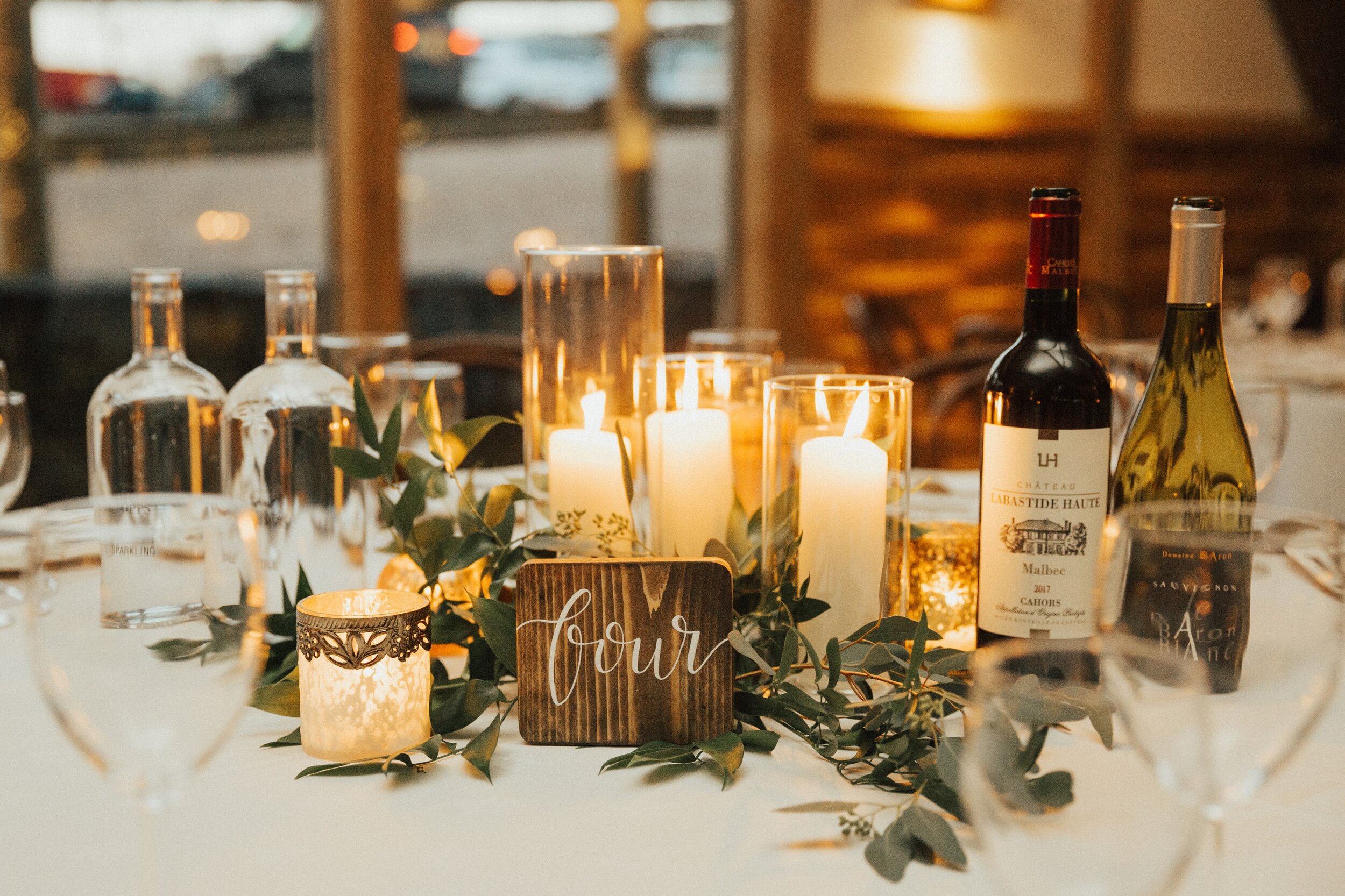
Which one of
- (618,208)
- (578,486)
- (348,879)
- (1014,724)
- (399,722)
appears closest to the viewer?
(1014,724)

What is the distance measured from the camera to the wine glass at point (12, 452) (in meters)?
1.05

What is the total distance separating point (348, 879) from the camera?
598mm

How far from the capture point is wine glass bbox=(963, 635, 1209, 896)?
445 millimetres

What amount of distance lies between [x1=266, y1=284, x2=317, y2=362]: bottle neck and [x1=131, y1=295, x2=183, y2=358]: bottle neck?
0.27 ft

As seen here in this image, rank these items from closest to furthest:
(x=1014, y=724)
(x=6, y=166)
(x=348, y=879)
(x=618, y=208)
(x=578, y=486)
A: (x=1014, y=724)
(x=348, y=879)
(x=578, y=486)
(x=6, y=166)
(x=618, y=208)

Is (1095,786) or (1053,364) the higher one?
(1053,364)

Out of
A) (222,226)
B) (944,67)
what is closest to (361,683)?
(222,226)

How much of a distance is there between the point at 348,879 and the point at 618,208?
3.16 metres

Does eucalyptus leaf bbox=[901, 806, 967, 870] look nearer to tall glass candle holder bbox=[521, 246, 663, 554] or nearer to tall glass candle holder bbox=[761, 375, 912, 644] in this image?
tall glass candle holder bbox=[761, 375, 912, 644]

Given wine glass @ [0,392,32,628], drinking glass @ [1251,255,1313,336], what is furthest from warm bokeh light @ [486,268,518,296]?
wine glass @ [0,392,32,628]

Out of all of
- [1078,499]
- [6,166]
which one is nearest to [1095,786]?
[1078,499]

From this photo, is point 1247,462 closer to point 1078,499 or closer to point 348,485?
point 1078,499

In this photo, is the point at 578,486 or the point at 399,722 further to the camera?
the point at 578,486

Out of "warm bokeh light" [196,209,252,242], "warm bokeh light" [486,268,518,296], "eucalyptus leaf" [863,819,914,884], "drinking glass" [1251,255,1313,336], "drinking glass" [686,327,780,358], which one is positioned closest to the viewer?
"eucalyptus leaf" [863,819,914,884]
